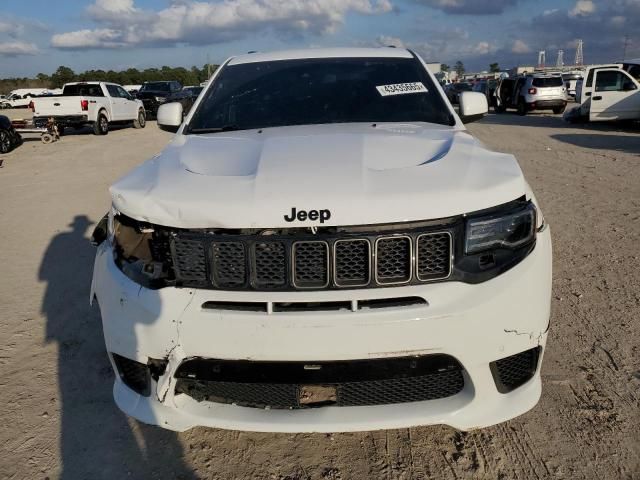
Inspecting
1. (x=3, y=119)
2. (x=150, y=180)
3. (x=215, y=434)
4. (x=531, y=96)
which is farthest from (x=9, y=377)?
(x=531, y=96)

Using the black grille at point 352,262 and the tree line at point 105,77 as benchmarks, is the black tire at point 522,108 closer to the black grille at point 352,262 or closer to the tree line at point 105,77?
the black grille at point 352,262

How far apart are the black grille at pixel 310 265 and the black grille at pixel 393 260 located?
20 centimetres

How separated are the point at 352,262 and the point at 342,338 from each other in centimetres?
28

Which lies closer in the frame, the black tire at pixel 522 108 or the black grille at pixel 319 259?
the black grille at pixel 319 259

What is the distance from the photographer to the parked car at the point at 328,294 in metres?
1.96

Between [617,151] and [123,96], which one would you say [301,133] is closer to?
[617,151]

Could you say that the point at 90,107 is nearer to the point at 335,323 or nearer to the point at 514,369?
the point at 335,323

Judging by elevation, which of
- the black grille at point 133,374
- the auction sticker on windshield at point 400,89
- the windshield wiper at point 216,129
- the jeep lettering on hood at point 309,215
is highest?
the auction sticker on windshield at point 400,89

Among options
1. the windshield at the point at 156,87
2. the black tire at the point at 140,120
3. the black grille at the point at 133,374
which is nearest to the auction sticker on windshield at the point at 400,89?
the black grille at the point at 133,374

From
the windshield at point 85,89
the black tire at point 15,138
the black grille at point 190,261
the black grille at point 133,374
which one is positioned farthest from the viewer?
the windshield at point 85,89

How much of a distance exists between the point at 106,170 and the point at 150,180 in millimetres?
9912

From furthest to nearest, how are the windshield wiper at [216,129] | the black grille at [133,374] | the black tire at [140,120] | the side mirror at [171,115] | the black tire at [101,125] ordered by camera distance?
1. the black tire at [140,120]
2. the black tire at [101,125]
3. the side mirror at [171,115]
4. the windshield wiper at [216,129]
5. the black grille at [133,374]

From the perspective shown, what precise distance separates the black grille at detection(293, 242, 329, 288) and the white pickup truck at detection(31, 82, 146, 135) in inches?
744

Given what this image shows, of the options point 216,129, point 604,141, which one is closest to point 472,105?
point 216,129
